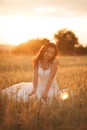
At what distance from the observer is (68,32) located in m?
19.6

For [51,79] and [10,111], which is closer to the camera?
[10,111]

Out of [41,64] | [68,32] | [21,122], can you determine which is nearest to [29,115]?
[21,122]

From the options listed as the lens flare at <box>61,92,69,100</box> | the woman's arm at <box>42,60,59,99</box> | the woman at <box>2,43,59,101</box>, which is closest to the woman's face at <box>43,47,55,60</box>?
the woman at <box>2,43,59,101</box>

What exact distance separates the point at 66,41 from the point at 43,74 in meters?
14.9

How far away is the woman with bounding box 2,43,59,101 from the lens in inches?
152

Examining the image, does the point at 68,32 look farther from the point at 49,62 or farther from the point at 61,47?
the point at 49,62

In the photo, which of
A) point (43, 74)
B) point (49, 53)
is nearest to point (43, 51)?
point (49, 53)

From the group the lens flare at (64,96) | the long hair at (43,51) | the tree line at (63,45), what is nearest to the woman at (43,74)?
the long hair at (43,51)

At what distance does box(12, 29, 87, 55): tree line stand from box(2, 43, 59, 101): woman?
43.7ft

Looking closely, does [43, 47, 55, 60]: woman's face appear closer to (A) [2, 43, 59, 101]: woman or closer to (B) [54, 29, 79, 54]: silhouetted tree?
(A) [2, 43, 59, 101]: woman

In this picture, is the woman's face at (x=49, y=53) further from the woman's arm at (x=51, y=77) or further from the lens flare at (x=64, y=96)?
the lens flare at (x=64, y=96)

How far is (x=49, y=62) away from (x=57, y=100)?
3.32 feet

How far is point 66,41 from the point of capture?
19.0m

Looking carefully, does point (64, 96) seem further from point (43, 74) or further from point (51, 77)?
point (43, 74)
